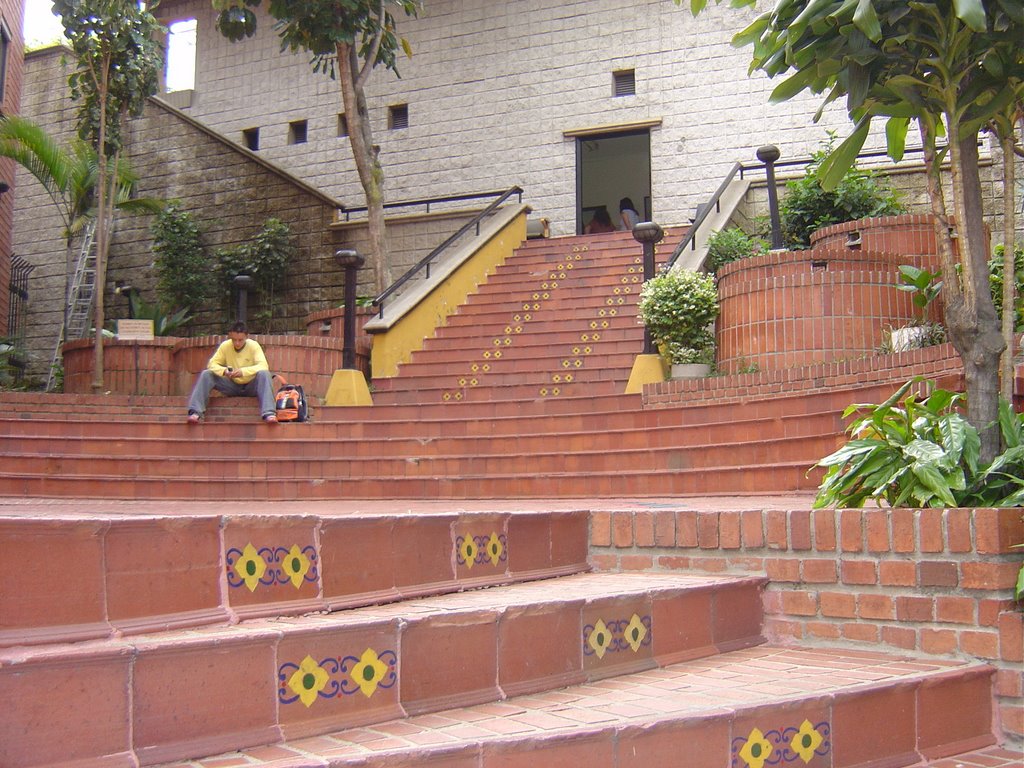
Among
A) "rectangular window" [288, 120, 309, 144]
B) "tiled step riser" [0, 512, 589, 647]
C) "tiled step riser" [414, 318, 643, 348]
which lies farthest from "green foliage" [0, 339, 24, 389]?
"tiled step riser" [0, 512, 589, 647]

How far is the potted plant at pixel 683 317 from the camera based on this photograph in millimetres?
9172

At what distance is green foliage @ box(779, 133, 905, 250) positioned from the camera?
12.5 meters

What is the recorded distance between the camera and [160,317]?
16094 mm

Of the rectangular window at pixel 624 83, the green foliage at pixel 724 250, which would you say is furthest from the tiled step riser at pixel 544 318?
the rectangular window at pixel 624 83

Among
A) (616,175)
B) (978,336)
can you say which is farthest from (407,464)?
(616,175)

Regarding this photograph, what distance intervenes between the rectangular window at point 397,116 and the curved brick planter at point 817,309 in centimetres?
1079

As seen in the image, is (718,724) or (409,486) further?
(409,486)

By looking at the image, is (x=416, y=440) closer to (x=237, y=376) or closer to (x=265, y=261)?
(x=237, y=376)

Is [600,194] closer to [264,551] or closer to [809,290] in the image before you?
[809,290]

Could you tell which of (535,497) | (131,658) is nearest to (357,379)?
(535,497)

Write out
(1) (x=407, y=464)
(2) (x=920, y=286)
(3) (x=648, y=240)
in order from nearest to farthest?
(2) (x=920, y=286)
(1) (x=407, y=464)
(3) (x=648, y=240)

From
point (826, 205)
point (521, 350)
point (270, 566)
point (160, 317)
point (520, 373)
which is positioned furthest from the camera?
point (160, 317)

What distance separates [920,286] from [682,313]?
2048 mm

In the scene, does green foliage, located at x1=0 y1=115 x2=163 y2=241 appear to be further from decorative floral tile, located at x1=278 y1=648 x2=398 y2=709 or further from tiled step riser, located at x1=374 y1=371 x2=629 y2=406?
decorative floral tile, located at x1=278 y1=648 x2=398 y2=709
